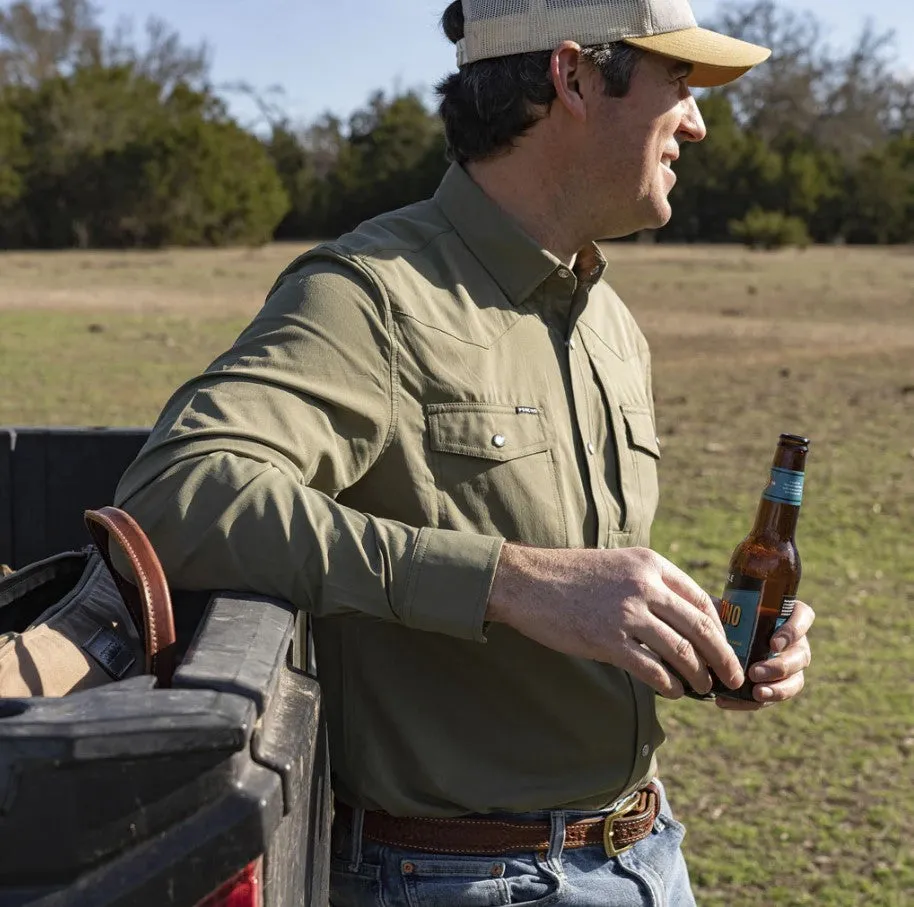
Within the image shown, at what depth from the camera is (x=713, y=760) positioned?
177 inches

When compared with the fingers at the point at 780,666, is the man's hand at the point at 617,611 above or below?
above

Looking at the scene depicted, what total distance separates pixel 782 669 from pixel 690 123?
0.93 metres

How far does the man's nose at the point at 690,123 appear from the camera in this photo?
233cm

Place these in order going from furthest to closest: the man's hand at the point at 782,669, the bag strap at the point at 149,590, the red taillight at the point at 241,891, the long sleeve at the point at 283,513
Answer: the man's hand at the point at 782,669 → the long sleeve at the point at 283,513 → the bag strap at the point at 149,590 → the red taillight at the point at 241,891

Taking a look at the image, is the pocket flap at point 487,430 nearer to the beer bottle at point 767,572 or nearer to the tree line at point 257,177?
the beer bottle at point 767,572

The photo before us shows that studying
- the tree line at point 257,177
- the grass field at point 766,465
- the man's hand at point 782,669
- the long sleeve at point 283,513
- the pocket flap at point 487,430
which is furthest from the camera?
the tree line at point 257,177

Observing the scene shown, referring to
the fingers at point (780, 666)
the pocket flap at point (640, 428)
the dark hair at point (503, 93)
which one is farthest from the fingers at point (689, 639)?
the dark hair at point (503, 93)

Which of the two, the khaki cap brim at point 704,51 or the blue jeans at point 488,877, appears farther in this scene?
the khaki cap brim at point 704,51

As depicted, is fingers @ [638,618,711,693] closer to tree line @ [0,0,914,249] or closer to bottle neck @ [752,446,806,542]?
bottle neck @ [752,446,806,542]

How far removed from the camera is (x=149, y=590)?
159 centimetres

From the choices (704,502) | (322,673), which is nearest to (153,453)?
(322,673)

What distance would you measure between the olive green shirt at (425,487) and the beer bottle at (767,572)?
169mm

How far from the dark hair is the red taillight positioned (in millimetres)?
1359

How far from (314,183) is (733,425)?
34361mm
